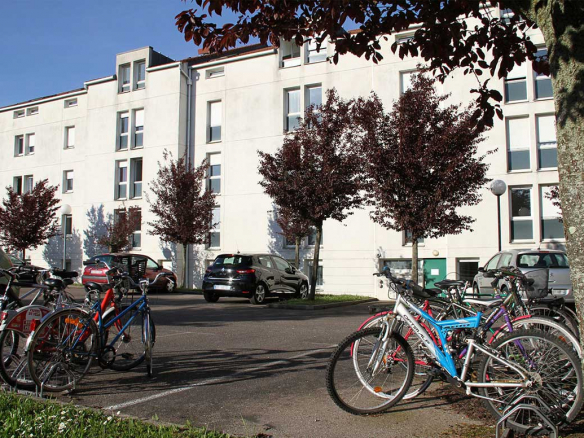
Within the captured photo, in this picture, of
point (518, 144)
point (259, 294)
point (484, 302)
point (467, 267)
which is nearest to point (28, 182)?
point (259, 294)

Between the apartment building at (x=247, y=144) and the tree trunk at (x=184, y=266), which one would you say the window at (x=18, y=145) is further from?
the tree trunk at (x=184, y=266)

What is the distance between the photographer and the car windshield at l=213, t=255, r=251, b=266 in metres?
18.4

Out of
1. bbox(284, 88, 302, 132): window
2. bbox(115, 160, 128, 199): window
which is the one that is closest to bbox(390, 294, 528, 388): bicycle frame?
bbox(284, 88, 302, 132): window

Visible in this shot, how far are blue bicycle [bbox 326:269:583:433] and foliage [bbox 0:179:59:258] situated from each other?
106 feet

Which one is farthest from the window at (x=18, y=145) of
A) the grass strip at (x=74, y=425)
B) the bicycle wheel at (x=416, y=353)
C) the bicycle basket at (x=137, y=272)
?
the bicycle wheel at (x=416, y=353)

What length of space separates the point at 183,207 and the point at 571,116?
24.4 m

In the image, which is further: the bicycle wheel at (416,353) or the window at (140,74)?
the window at (140,74)

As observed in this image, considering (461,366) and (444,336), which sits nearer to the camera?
(461,366)

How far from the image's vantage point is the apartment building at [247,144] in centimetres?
2305

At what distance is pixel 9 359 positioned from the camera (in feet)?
18.9

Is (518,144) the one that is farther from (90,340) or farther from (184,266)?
(90,340)

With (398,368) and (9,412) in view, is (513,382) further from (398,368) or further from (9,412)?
(9,412)

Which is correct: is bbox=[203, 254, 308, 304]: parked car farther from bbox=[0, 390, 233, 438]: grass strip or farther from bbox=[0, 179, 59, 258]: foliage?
bbox=[0, 179, 59, 258]: foliage

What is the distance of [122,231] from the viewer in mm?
30328
